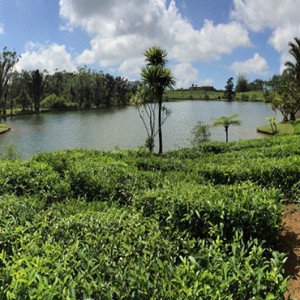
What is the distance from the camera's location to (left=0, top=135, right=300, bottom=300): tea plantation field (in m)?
2.62

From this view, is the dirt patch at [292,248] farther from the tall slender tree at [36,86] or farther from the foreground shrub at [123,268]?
the tall slender tree at [36,86]

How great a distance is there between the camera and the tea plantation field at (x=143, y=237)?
8.60ft

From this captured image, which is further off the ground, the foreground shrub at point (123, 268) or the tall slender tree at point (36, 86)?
the tall slender tree at point (36, 86)

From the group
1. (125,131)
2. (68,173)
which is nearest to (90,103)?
(125,131)

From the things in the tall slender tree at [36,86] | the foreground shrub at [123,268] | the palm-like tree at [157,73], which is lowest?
the foreground shrub at [123,268]

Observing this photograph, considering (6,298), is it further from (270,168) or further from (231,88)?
(231,88)

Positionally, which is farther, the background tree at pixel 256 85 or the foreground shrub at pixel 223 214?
the background tree at pixel 256 85

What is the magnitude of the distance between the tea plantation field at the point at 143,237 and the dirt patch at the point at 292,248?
0.28 m

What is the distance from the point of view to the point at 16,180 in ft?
21.4

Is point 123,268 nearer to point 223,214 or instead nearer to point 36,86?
point 223,214

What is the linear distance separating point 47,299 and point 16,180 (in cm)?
460

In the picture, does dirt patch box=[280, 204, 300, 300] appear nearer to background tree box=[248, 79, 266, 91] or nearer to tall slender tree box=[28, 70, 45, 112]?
tall slender tree box=[28, 70, 45, 112]

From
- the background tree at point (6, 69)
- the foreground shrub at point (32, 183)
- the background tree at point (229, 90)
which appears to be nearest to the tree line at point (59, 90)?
the background tree at point (6, 69)

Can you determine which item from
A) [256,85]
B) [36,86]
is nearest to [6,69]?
[36,86]
